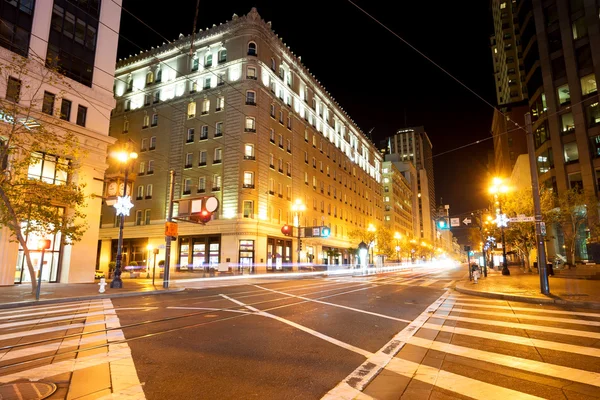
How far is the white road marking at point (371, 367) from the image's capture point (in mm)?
4677

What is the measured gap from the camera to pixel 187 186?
153ft

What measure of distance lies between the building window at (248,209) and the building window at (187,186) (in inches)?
322

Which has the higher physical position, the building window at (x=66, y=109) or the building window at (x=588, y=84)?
the building window at (x=588, y=84)

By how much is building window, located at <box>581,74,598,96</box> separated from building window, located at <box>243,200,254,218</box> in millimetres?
39664

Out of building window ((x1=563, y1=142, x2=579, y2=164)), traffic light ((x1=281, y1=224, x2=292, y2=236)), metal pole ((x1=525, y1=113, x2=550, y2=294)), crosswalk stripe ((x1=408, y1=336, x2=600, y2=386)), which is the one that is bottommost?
crosswalk stripe ((x1=408, y1=336, x2=600, y2=386))

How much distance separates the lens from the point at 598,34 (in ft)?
128

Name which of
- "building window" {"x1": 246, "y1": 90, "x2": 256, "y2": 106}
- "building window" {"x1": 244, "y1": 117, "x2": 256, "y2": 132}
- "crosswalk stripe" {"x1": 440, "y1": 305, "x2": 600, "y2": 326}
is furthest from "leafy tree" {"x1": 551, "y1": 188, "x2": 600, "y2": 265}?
"building window" {"x1": 246, "y1": 90, "x2": 256, "y2": 106}

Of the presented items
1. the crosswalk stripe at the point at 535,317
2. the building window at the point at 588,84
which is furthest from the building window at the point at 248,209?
the building window at the point at 588,84

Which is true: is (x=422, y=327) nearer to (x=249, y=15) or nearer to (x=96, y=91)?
(x=96, y=91)

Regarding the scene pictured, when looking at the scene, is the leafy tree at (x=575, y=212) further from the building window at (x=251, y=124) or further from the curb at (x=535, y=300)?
the building window at (x=251, y=124)

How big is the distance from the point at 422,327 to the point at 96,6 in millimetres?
33892

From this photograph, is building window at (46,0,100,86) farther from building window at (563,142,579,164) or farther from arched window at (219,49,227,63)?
building window at (563,142,579,164)

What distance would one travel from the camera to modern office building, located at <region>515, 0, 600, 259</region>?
3944 centimetres

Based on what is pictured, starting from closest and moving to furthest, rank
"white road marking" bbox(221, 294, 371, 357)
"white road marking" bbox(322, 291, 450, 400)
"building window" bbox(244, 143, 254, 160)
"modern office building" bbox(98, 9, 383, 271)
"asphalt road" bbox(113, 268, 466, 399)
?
1. "white road marking" bbox(322, 291, 450, 400)
2. "asphalt road" bbox(113, 268, 466, 399)
3. "white road marking" bbox(221, 294, 371, 357)
4. "modern office building" bbox(98, 9, 383, 271)
5. "building window" bbox(244, 143, 254, 160)
